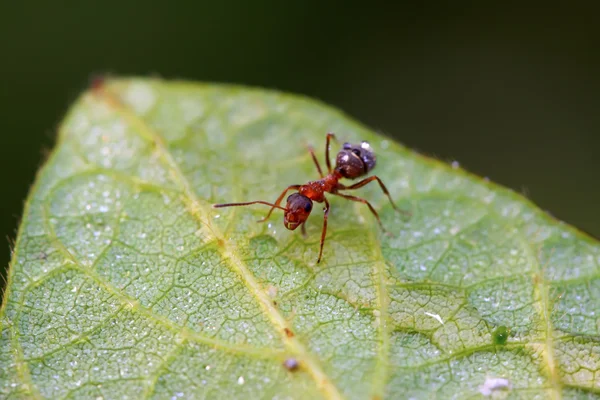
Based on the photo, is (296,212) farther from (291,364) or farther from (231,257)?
(291,364)

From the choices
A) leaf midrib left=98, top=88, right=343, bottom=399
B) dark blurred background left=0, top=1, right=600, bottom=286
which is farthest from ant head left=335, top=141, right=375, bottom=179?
dark blurred background left=0, top=1, right=600, bottom=286

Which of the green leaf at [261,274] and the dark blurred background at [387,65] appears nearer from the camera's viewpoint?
the green leaf at [261,274]

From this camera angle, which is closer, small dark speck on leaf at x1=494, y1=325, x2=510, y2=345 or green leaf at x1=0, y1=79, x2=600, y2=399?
green leaf at x1=0, y1=79, x2=600, y2=399

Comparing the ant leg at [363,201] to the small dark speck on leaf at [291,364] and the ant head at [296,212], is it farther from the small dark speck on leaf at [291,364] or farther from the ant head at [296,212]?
the small dark speck on leaf at [291,364]

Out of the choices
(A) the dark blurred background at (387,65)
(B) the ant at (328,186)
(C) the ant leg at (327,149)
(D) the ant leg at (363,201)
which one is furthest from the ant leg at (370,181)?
(A) the dark blurred background at (387,65)

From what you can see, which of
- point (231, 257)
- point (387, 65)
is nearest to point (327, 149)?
point (231, 257)

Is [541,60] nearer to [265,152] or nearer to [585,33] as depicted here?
[585,33]

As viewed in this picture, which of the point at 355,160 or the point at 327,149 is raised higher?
the point at 327,149

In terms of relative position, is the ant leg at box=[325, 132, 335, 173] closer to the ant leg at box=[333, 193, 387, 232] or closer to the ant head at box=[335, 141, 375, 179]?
the ant head at box=[335, 141, 375, 179]
